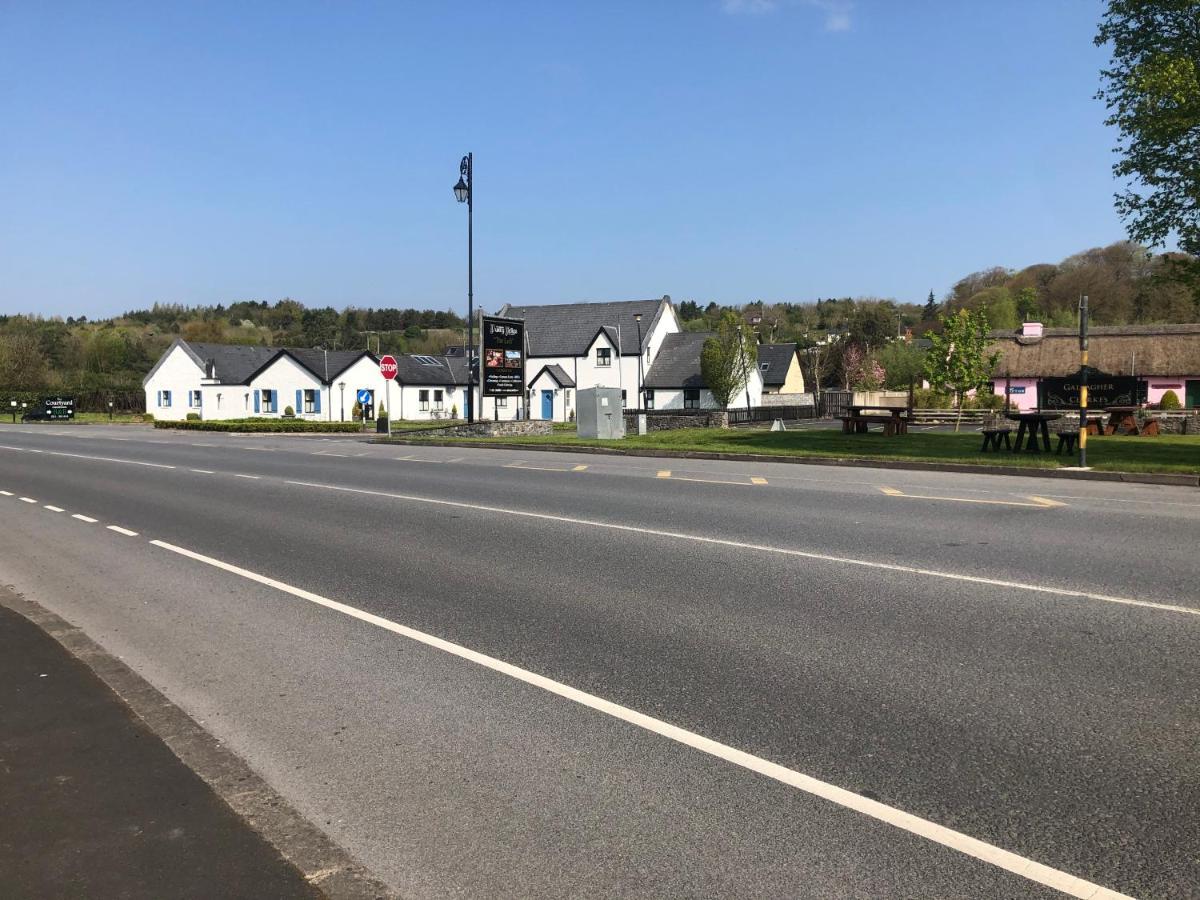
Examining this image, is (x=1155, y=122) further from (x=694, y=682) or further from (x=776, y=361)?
(x=776, y=361)

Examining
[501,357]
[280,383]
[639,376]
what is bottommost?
[280,383]

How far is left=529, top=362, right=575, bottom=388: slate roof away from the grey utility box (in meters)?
32.7

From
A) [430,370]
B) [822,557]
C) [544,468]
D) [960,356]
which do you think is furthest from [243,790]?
[430,370]

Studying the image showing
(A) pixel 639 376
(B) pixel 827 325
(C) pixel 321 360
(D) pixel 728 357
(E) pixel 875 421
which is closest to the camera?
(E) pixel 875 421

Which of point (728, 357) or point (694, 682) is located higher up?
point (728, 357)

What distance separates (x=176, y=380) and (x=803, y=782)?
83.1 meters

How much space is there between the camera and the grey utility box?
32.6 meters

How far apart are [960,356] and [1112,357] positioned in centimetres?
1572

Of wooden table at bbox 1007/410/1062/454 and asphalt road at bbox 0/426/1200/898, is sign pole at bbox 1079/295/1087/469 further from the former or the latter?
asphalt road at bbox 0/426/1200/898

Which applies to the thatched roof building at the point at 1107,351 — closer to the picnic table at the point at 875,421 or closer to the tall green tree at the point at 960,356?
the tall green tree at the point at 960,356

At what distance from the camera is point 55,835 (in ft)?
11.9

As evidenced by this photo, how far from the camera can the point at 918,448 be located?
23953 millimetres

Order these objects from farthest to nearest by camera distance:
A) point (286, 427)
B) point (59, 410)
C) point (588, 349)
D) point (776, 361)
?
point (776, 361) → point (59, 410) → point (588, 349) → point (286, 427)

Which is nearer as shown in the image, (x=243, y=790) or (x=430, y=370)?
(x=243, y=790)
